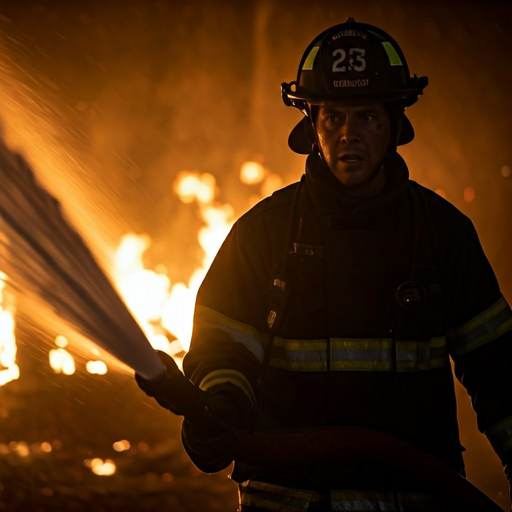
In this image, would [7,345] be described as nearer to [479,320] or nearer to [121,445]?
[121,445]

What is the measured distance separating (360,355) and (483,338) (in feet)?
1.45

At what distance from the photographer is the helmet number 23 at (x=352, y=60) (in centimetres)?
328

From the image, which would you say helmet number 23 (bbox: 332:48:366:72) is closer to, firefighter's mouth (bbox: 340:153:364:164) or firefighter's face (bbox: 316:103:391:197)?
firefighter's face (bbox: 316:103:391:197)

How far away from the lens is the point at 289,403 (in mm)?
3137

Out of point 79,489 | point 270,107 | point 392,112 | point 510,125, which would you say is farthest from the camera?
point 270,107

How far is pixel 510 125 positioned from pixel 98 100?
15.4 ft

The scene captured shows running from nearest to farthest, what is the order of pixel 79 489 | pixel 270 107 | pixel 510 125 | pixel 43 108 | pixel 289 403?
1. pixel 289 403
2. pixel 79 489
3. pixel 510 125
4. pixel 270 107
5. pixel 43 108

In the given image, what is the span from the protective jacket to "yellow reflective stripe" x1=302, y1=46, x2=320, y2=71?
379mm

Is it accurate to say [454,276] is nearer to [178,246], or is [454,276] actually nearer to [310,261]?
[310,261]


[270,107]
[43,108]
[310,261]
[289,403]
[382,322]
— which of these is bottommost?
[289,403]

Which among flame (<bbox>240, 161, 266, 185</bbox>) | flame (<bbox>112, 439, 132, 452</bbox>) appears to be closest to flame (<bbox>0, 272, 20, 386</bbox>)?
flame (<bbox>112, 439, 132, 452</bbox>)

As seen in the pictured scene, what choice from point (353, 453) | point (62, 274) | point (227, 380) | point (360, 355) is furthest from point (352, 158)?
point (62, 274)

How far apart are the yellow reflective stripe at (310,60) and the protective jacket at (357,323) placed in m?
0.38

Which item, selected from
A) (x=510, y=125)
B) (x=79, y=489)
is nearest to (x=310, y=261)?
(x=79, y=489)
